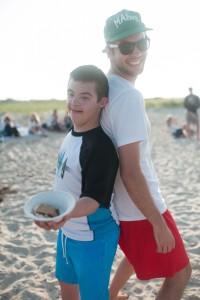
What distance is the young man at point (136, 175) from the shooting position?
1787 millimetres

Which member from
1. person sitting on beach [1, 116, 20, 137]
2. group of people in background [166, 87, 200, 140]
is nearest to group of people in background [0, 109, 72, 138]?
person sitting on beach [1, 116, 20, 137]

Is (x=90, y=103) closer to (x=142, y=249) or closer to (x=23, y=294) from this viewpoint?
(x=142, y=249)

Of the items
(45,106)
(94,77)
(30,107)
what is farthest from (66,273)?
(45,106)

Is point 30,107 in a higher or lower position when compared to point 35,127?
lower

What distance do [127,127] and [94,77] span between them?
1.21 feet

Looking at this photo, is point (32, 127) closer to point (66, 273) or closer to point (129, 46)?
point (66, 273)

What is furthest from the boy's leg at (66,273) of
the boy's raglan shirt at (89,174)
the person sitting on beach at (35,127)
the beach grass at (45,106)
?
the beach grass at (45,106)

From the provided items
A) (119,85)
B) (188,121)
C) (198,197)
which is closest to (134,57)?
(119,85)

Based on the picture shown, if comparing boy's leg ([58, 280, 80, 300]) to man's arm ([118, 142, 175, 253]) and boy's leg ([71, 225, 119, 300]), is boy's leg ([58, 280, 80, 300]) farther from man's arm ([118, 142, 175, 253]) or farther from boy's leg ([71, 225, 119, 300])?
man's arm ([118, 142, 175, 253])

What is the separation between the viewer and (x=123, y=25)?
1950 millimetres

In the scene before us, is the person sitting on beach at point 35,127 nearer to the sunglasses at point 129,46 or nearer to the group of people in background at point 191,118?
the group of people in background at point 191,118

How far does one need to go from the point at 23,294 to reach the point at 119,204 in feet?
5.81

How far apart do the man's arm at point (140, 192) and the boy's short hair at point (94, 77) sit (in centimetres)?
36

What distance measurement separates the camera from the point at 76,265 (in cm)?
199
